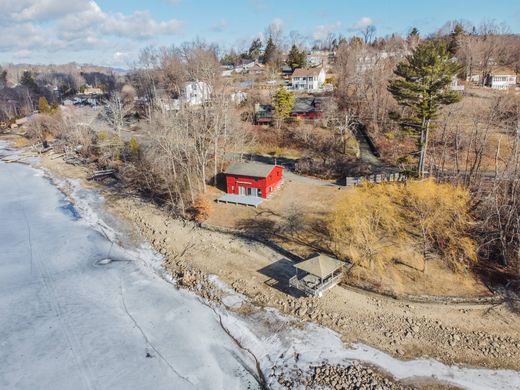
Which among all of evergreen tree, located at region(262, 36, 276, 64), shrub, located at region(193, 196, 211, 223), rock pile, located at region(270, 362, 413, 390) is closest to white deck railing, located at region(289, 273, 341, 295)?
rock pile, located at region(270, 362, 413, 390)

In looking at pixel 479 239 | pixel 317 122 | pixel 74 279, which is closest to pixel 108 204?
pixel 74 279

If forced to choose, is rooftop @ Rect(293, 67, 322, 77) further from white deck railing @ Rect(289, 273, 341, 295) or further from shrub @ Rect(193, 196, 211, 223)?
white deck railing @ Rect(289, 273, 341, 295)

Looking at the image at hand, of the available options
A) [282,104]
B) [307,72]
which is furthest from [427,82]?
[307,72]

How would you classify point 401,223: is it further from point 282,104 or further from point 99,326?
point 282,104

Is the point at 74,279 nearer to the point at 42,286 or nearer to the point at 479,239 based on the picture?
the point at 42,286

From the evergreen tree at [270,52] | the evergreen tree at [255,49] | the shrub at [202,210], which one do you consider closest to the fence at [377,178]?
the shrub at [202,210]
